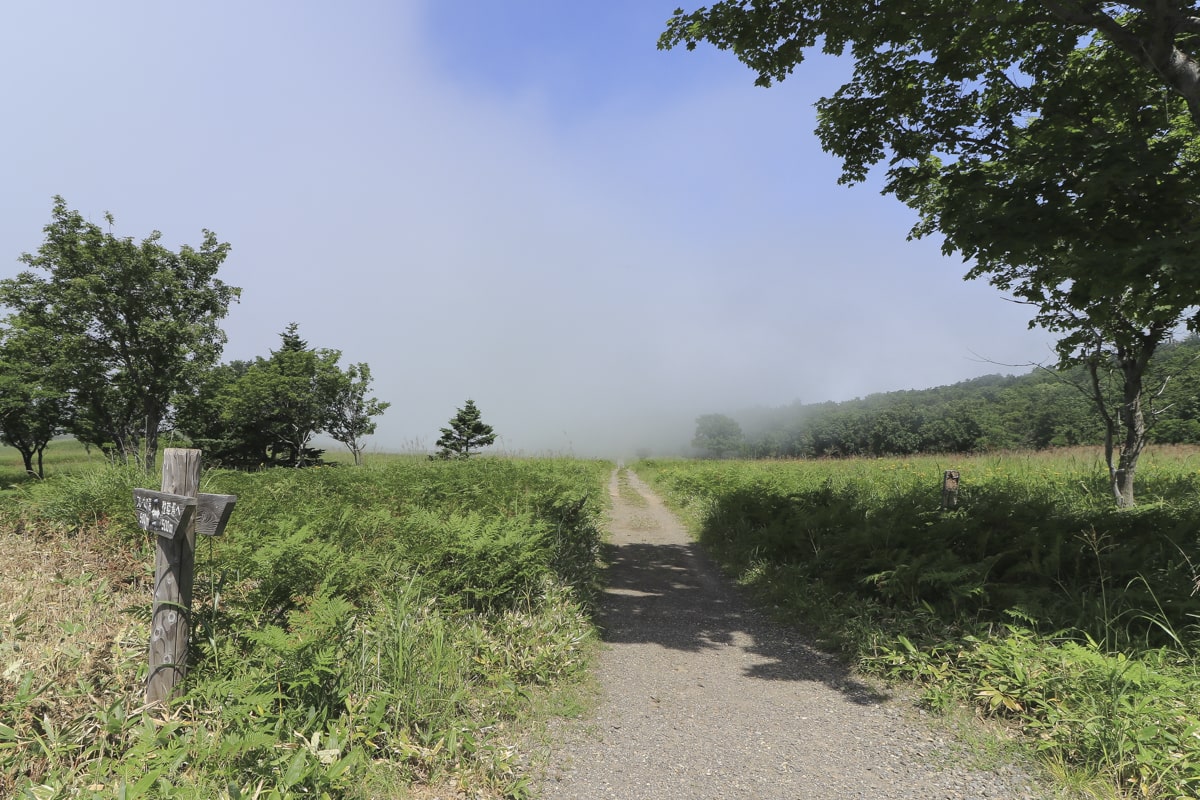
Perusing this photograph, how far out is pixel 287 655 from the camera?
9.95 ft

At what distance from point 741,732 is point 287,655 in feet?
10.8

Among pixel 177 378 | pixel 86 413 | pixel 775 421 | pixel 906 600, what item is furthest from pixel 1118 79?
pixel 775 421

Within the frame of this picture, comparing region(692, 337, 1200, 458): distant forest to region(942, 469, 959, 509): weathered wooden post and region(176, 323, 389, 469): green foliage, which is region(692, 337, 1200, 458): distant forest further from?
region(176, 323, 389, 469): green foliage

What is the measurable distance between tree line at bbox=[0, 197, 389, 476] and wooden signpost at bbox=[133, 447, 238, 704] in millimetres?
24093

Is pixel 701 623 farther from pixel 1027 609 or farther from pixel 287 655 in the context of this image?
pixel 287 655

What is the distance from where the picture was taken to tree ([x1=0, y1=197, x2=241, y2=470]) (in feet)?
74.9

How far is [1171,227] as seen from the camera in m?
4.67

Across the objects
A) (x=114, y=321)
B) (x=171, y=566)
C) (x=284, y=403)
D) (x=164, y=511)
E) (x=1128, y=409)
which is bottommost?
(x=171, y=566)

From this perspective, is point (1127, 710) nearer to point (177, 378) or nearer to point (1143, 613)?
point (1143, 613)

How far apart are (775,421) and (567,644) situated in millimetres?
137096

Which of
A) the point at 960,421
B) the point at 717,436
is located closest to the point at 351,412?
the point at 960,421

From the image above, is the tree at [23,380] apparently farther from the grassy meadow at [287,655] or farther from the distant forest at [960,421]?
the distant forest at [960,421]

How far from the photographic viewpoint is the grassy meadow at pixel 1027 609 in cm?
321

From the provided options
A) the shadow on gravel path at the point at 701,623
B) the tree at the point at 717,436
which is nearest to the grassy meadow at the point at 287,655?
the shadow on gravel path at the point at 701,623
